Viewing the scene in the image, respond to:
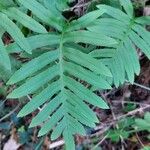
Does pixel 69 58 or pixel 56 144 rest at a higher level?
pixel 69 58

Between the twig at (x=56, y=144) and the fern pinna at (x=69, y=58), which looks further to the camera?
the twig at (x=56, y=144)

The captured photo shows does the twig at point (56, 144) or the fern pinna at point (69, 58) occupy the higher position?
the fern pinna at point (69, 58)

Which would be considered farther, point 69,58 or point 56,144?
point 56,144

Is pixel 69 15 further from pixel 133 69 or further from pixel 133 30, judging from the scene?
pixel 133 69

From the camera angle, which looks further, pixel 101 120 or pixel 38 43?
pixel 101 120

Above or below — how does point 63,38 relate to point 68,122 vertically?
above

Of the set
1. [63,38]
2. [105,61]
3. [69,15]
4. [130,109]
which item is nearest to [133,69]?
[105,61]

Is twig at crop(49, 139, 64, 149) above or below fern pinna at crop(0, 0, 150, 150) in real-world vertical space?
below

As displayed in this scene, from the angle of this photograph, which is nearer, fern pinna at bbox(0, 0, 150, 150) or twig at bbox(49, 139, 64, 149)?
fern pinna at bbox(0, 0, 150, 150)
